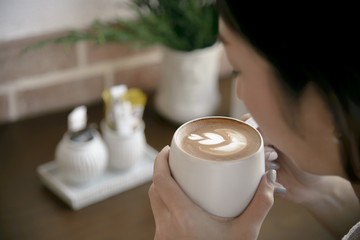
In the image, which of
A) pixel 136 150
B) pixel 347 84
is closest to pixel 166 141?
pixel 136 150

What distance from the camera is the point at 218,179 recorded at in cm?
56

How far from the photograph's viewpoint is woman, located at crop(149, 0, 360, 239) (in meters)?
0.49

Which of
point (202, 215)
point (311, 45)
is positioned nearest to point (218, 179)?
point (202, 215)

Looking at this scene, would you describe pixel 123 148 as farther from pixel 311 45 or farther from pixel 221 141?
pixel 311 45

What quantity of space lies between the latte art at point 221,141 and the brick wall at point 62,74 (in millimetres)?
616

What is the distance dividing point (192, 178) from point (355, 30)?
0.24m

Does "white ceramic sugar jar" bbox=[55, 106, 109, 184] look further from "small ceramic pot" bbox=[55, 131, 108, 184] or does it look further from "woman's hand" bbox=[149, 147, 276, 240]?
"woman's hand" bbox=[149, 147, 276, 240]

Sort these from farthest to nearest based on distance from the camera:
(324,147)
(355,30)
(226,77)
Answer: (226,77)
(324,147)
(355,30)

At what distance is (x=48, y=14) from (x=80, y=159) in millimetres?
401

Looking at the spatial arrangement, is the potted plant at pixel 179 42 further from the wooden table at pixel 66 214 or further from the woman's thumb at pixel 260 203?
the woman's thumb at pixel 260 203

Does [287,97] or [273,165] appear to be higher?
[287,97]

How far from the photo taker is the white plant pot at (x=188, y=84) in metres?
1.08

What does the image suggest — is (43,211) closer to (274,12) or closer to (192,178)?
(192,178)

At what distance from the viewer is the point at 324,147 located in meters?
0.61
